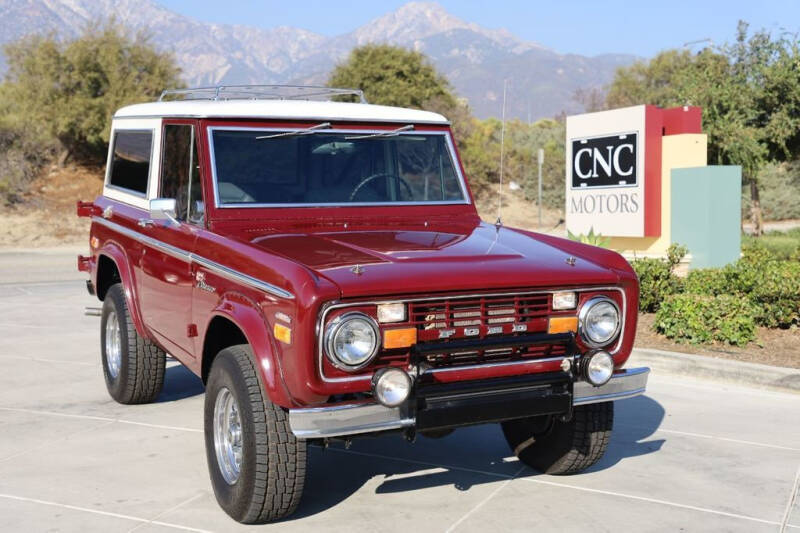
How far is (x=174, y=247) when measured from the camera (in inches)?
222

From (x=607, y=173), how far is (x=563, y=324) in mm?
9785

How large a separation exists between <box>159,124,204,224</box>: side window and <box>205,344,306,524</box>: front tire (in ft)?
3.79

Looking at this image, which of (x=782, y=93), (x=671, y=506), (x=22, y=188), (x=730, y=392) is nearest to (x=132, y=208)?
(x=671, y=506)

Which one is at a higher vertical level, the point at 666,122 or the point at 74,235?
the point at 666,122

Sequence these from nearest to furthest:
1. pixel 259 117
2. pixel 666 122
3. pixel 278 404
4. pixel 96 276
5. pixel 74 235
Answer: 1. pixel 278 404
2. pixel 259 117
3. pixel 96 276
4. pixel 666 122
5. pixel 74 235

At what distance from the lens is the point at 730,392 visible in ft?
24.9

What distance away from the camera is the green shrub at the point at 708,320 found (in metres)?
8.69

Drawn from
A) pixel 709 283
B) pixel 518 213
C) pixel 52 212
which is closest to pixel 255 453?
pixel 709 283

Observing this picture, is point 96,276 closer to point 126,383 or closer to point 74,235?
point 126,383

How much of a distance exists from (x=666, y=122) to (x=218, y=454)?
10619 mm

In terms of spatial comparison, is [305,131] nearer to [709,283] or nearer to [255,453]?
[255,453]

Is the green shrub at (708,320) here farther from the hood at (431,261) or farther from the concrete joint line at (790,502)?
the hood at (431,261)

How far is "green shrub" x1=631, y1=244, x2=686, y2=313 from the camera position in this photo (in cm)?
1011

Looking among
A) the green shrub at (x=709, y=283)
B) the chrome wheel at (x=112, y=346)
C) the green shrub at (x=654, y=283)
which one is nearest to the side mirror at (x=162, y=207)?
the chrome wheel at (x=112, y=346)
